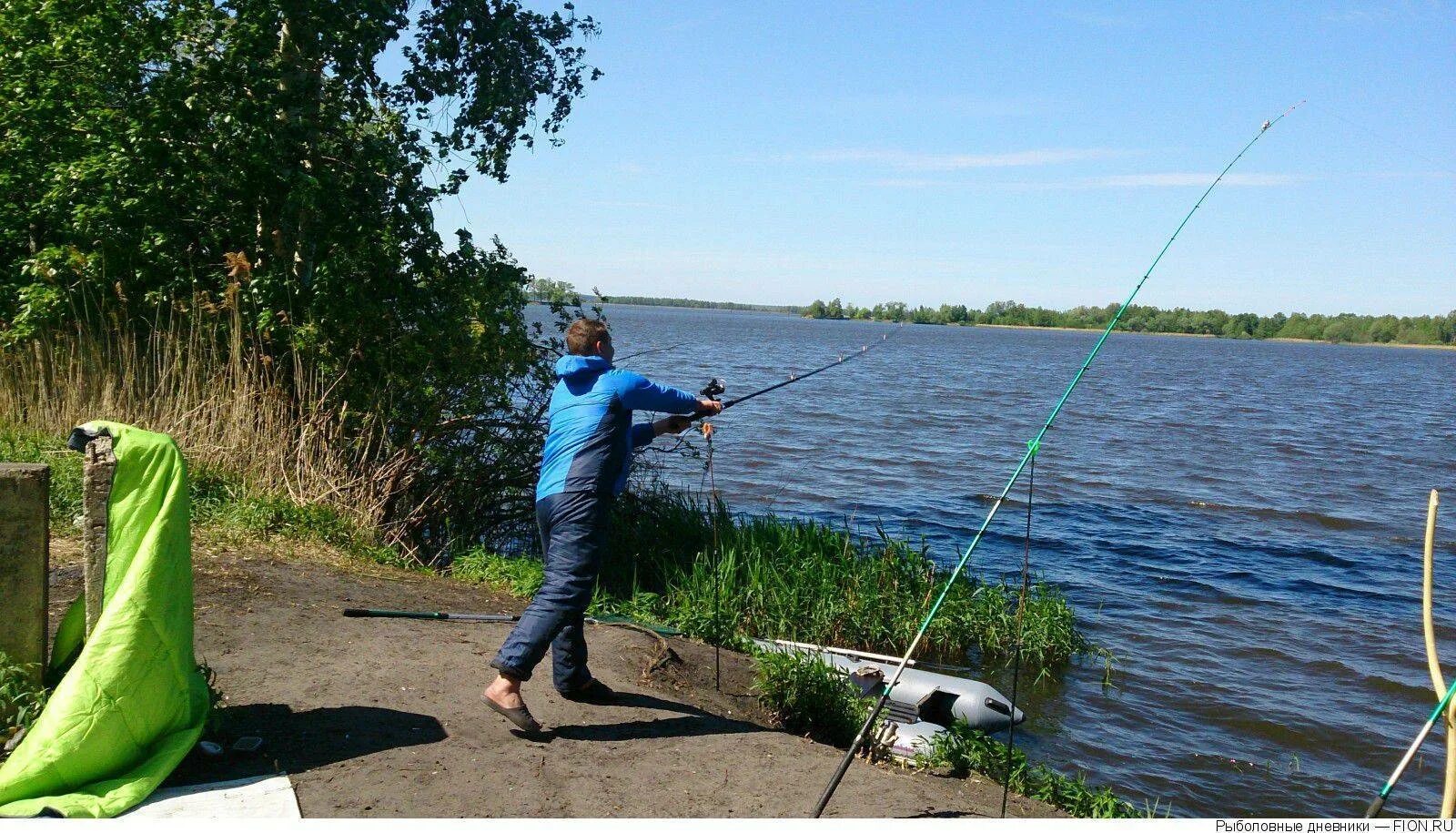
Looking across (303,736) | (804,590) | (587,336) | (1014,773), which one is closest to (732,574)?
(804,590)

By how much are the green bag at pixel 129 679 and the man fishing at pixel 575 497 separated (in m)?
1.39

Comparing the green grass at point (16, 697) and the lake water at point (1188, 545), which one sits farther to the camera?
the lake water at point (1188, 545)

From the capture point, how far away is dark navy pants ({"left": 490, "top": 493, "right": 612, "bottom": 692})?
5.36 m

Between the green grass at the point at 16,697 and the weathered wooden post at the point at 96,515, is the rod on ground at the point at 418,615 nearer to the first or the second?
the green grass at the point at 16,697

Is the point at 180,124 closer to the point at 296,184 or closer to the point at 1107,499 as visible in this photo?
the point at 296,184

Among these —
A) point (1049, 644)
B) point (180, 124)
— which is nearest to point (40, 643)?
point (180, 124)

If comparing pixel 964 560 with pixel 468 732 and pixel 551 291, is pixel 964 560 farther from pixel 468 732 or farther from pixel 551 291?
pixel 551 291

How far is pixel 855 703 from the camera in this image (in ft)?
22.4

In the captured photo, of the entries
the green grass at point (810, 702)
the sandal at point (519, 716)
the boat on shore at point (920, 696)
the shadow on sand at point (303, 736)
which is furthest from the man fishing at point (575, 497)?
the boat on shore at point (920, 696)

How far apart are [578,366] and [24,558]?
2.50 metres

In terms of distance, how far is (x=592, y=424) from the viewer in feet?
18.3

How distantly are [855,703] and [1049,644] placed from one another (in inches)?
161

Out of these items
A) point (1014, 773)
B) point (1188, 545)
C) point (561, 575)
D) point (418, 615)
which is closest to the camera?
point (561, 575)

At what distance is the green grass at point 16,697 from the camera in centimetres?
441
